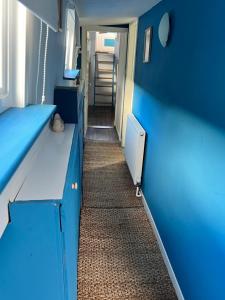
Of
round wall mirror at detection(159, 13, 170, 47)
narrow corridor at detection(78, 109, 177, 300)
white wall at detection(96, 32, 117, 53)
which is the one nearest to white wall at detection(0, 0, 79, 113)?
round wall mirror at detection(159, 13, 170, 47)

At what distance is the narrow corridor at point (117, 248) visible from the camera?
5.69 ft

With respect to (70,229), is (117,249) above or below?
below

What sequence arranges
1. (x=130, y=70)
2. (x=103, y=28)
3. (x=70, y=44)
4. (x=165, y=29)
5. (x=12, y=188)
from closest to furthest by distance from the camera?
(x=12, y=188) → (x=165, y=29) → (x=70, y=44) → (x=130, y=70) → (x=103, y=28)

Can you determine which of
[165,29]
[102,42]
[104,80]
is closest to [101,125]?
[104,80]

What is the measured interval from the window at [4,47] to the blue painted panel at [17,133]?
102 mm

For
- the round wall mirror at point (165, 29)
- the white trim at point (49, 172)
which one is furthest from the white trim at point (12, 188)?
the round wall mirror at point (165, 29)

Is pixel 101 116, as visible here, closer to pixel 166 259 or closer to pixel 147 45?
pixel 147 45

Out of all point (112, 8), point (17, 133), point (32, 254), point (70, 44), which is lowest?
point (32, 254)

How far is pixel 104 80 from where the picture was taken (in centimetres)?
797

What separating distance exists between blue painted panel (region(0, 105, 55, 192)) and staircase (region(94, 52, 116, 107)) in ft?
22.6

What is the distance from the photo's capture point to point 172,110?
1.95 m

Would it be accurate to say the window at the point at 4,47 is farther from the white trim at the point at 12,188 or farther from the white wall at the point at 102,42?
the white wall at the point at 102,42

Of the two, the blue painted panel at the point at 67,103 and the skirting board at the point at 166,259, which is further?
→ the blue painted panel at the point at 67,103

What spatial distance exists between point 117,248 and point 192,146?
1.09 m
